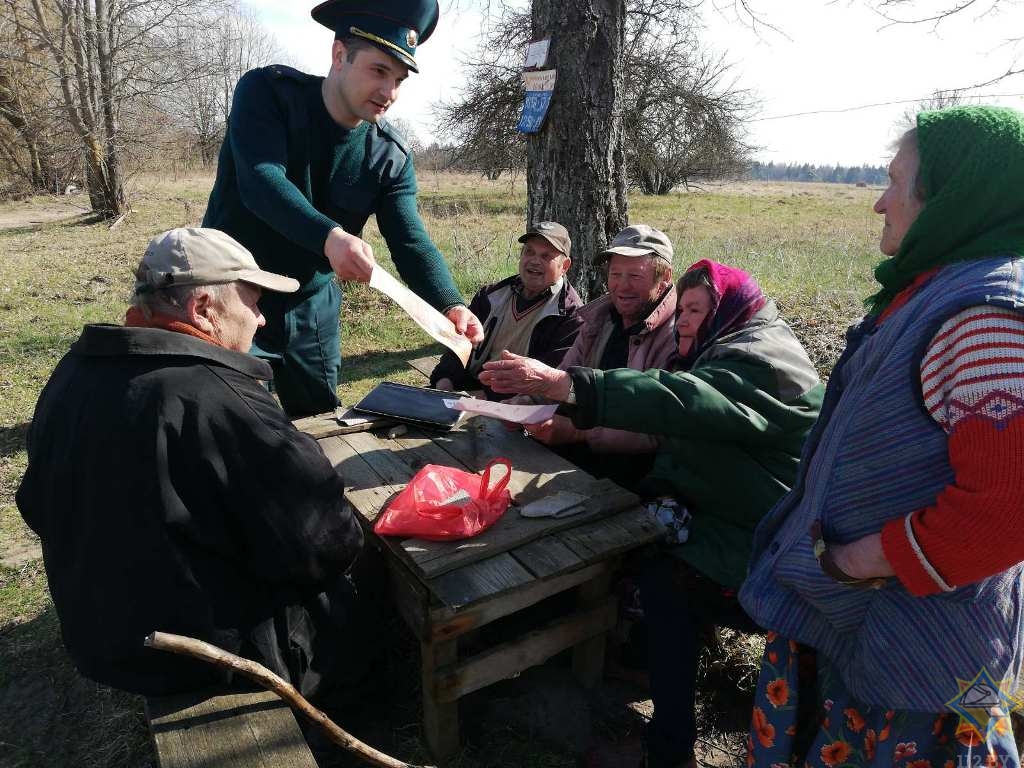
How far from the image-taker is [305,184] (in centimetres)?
278

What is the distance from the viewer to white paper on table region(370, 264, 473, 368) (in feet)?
6.95

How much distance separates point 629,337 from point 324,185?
148 centimetres

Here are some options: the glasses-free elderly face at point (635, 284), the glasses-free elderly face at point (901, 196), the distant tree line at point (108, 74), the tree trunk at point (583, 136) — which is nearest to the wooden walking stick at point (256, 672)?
the glasses-free elderly face at point (901, 196)

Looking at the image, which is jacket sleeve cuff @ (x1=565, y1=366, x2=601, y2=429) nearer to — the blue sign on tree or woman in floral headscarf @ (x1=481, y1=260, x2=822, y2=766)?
woman in floral headscarf @ (x1=481, y1=260, x2=822, y2=766)

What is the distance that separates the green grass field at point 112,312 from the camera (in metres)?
2.44

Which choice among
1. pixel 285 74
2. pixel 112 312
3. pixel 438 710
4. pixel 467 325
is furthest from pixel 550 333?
pixel 112 312

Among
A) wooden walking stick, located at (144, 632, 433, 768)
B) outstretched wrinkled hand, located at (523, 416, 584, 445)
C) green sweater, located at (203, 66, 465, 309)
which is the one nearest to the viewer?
wooden walking stick, located at (144, 632, 433, 768)

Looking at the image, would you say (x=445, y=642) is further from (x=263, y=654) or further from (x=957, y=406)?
(x=957, y=406)

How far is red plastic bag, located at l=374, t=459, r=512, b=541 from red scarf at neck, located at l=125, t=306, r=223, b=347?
2.38 ft

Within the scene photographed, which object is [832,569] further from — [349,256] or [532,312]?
[532,312]

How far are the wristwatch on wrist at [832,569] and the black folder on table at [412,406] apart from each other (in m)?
1.70

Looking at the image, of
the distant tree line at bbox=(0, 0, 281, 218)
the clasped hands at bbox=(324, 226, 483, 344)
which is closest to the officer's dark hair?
the clasped hands at bbox=(324, 226, 483, 344)

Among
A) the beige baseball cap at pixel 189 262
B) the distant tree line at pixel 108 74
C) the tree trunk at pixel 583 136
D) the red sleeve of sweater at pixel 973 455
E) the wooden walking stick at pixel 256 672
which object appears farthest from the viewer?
the distant tree line at pixel 108 74

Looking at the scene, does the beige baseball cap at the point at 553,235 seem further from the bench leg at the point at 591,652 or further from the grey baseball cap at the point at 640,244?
the bench leg at the point at 591,652
